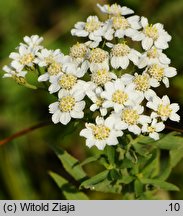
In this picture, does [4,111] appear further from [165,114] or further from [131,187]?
[165,114]

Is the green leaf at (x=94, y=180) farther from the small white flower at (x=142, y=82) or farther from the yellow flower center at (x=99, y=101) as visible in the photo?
the small white flower at (x=142, y=82)

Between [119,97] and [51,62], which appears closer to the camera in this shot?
[119,97]

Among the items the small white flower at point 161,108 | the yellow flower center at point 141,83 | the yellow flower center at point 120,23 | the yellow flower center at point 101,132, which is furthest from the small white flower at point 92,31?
the yellow flower center at point 101,132

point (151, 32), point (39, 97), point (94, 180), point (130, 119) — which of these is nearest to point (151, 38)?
point (151, 32)

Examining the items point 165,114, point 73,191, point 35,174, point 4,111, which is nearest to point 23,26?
point 4,111

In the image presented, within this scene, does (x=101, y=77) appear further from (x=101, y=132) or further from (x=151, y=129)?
(x=151, y=129)

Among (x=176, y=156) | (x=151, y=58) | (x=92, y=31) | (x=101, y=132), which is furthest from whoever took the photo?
(x=176, y=156)

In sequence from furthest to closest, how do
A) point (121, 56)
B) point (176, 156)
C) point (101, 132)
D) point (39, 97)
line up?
1. point (39, 97)
2. point (176, 156)
3. point (121, 56)
4. point (101, 132)
